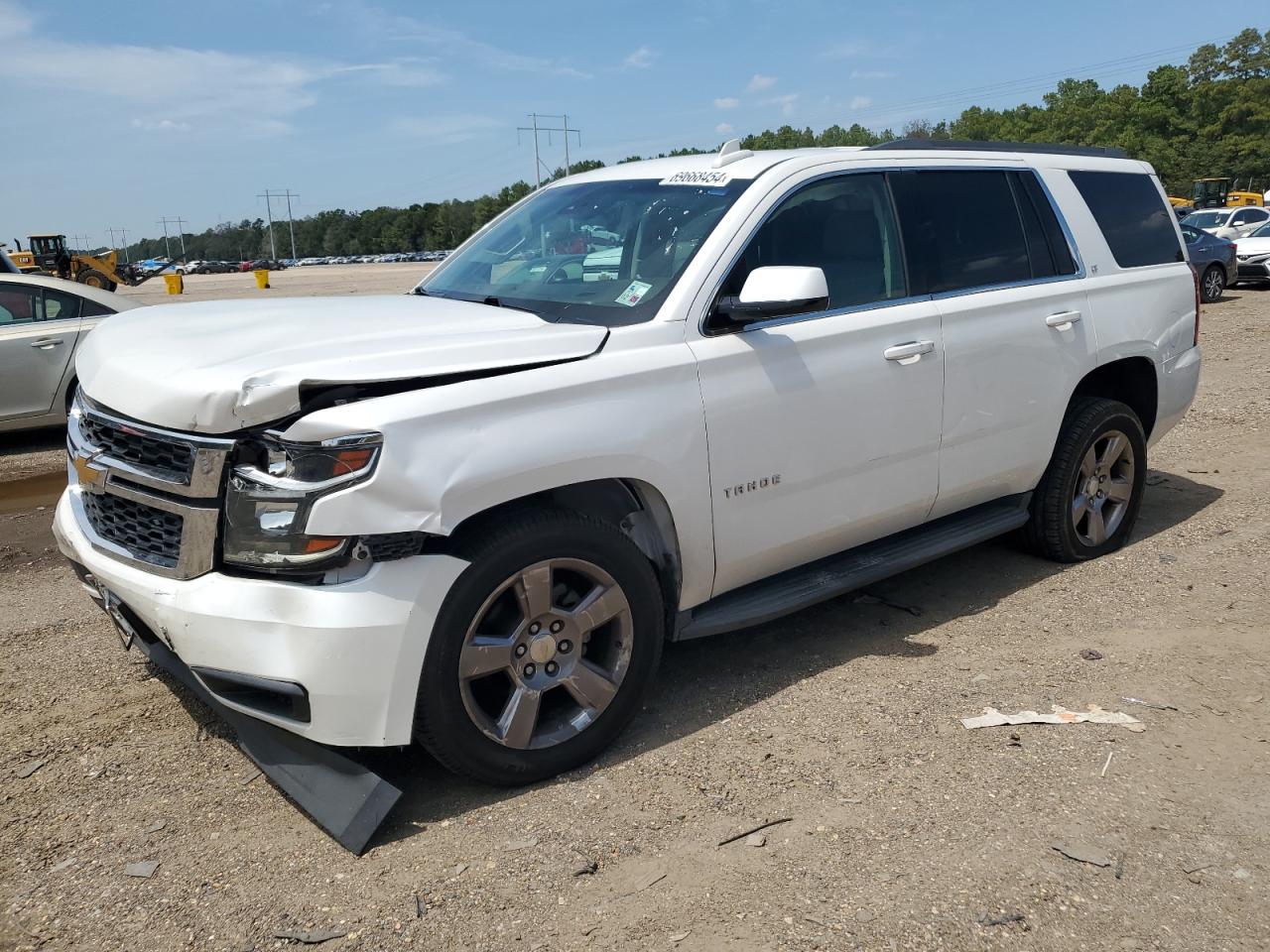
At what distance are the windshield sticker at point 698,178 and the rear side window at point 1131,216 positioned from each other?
213 cm

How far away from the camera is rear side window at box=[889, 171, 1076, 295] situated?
13.9ft

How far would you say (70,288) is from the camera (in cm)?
922

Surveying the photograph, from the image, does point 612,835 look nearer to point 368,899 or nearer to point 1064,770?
point 368,899

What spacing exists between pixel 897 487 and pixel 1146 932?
1.93 m

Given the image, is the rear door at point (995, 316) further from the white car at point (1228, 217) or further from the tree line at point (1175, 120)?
the tree line at point (1175, 120)

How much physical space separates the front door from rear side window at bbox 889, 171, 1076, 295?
0.13m

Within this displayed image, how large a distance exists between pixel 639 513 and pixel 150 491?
1.52 meters

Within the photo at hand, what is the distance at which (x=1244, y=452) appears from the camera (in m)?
7.38

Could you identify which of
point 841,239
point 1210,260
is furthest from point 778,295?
point 1210,260

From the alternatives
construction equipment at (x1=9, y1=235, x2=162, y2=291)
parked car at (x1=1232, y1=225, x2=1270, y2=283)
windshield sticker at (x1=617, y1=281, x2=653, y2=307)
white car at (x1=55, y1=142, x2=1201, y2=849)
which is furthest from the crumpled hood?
construction equipment at (x1=9, y1=235, x2=162, y2=291)

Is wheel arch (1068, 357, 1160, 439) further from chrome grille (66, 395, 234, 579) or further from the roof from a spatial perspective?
the roof

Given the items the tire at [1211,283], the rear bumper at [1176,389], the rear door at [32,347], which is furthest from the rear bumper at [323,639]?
the tire at [1211,283]

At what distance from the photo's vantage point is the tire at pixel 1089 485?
16.1 ft

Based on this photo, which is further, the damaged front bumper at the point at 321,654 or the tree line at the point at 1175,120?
the tree line at the point at 1175,120
